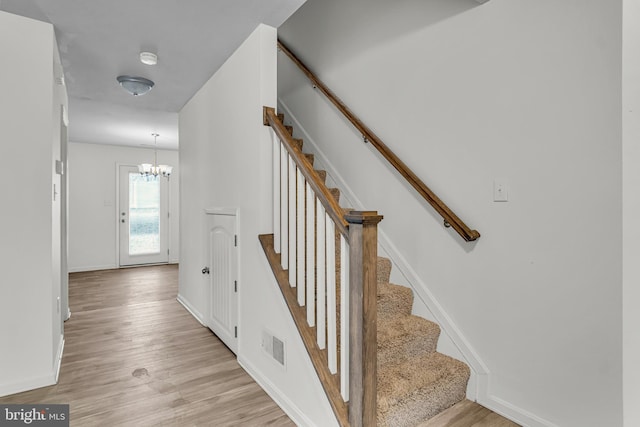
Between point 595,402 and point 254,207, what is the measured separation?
208cm

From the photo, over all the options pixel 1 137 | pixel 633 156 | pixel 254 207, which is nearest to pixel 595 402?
pixel 633 156

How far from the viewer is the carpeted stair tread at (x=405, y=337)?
201 centimetres

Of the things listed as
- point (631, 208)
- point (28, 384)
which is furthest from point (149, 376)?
point (631, 208)

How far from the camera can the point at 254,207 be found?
7.78 feet

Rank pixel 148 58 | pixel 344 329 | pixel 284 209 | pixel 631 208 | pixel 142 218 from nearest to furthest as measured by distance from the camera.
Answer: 1. pixel 631 208
2. pixel 344 329
3. pixel 284 209
4. pixel 148 58
5. pixel 142 218

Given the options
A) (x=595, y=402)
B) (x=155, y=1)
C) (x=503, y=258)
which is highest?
(x=155, y=1)

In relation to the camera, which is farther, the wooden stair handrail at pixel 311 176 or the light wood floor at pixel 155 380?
the light wood floor at pixel 155 380

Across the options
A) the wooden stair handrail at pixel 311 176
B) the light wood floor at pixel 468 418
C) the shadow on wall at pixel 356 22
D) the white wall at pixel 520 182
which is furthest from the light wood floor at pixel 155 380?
the shadow on wall at pixel 356 22

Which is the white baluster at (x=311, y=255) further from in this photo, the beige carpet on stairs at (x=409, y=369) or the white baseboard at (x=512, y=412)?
the white baseboard at (x=512, y=412)

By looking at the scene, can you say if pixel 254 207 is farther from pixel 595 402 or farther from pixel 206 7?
pixel 595 402

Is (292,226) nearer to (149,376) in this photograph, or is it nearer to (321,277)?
(321,277)

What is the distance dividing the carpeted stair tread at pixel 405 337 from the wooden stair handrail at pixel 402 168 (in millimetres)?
628

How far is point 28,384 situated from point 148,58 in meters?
2.39

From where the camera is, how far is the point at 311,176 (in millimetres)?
1802
